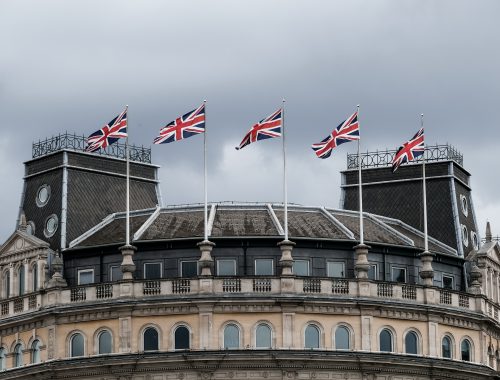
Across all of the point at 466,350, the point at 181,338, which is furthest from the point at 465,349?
the point at 181,338

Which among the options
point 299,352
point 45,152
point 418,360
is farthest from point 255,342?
point 45,152

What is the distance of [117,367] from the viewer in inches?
5561

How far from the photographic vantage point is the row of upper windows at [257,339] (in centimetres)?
14138

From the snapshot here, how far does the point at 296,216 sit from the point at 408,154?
10248 millimetres

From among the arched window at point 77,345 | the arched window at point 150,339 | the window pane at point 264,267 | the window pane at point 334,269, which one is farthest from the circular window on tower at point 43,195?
the window pane at point 334,269

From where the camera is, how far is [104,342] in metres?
143

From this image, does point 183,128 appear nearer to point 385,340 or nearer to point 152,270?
point 152,270

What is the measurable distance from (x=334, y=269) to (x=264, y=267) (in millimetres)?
5363

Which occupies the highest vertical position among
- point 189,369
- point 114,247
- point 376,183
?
point 376,183

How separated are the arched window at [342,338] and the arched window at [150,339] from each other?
13.3 m

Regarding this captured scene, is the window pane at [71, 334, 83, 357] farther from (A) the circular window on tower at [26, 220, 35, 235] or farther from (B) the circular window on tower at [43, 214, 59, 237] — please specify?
(A) the circular window on tower at [26, 220, 35, 235]

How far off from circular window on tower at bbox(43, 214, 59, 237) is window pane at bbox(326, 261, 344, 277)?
22.7 m

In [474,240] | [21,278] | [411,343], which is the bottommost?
[411,343]

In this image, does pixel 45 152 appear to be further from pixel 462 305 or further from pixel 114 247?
pixel 462 305
